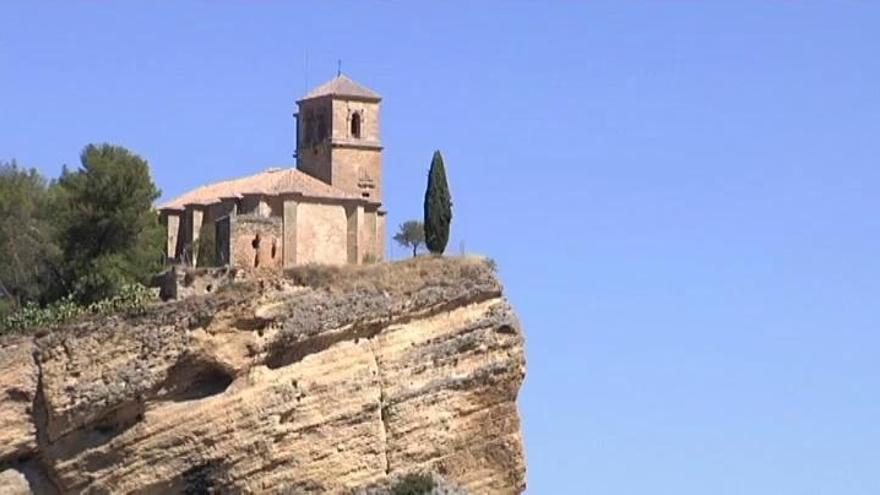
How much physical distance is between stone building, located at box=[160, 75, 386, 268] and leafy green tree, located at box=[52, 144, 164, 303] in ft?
6.02

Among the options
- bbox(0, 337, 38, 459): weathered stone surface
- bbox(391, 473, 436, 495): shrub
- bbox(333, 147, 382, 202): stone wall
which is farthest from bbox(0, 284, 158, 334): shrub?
bbox(333, 147, 382, 202): stone wall

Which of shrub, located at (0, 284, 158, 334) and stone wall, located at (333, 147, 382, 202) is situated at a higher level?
stone wall, located at (333, 147, 382, 202)

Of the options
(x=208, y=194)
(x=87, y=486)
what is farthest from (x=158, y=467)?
(x=208, y=194)

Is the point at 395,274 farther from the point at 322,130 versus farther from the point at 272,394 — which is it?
the point at 322,130

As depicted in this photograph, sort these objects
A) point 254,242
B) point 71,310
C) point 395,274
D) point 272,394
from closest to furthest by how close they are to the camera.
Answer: point 272,394
point 71,310
point 395,274
point 254,242

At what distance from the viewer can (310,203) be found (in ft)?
214

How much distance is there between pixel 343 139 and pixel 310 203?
10.8ft

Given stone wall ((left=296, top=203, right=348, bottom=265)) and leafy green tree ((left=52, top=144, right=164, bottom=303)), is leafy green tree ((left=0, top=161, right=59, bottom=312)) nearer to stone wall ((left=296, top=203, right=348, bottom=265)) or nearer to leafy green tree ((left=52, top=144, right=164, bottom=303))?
leafy green tree ((left=52, top=144, right=164, bottom=303))

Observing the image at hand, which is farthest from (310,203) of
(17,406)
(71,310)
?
(17,406)

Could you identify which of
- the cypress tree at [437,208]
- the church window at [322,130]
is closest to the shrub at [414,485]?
the cypress tree at [437,208]

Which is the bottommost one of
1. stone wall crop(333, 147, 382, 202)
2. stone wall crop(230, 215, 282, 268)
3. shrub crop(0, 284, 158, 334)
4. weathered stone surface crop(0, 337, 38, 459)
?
weathered stone surface crop(0, 337, 38, 459)

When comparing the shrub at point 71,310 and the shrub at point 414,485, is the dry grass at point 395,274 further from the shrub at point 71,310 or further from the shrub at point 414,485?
the shrub at point 414,485

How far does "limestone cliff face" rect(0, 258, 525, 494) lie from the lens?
5841cm

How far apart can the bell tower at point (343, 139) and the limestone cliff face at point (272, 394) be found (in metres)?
7.32
